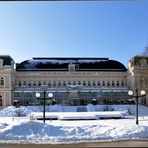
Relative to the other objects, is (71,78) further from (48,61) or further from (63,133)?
(63,133)

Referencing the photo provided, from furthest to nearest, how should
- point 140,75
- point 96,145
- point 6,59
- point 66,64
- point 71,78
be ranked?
point 66,64 < point 71,78 < point 6,59 < point 140,75 < point 96,145

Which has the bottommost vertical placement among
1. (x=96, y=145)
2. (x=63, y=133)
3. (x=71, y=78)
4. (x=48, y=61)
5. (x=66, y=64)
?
(x=96, y=145)

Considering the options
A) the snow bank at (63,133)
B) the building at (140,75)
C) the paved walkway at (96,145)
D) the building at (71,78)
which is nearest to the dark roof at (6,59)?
the building at (71,78)

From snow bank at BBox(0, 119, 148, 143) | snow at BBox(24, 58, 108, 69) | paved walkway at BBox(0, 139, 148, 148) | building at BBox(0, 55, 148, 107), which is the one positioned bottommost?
paved walkway at BBox(0, 139, 148, 148)

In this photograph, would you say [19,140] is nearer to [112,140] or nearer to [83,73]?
[112,140]

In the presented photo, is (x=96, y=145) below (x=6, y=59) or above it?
below

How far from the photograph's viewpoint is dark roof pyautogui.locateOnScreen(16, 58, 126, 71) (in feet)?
227

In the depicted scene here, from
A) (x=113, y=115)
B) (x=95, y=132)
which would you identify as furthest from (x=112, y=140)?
(x=113, y=115)

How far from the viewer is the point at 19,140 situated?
1484cm

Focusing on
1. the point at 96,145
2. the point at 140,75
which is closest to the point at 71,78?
the point at 140,75

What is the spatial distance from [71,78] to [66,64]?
3058 millimetres

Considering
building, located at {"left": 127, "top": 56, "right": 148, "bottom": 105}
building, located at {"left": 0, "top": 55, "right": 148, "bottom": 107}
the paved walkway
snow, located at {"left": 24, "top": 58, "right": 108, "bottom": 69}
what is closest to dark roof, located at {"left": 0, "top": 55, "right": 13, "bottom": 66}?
building, located at {"left": 0, "top": 55, "right": 148, "bottom": 107}

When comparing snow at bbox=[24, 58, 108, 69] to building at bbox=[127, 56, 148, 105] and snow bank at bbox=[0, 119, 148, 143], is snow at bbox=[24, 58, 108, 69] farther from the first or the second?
snow bank at bbox=[0, 119, 148, 143]

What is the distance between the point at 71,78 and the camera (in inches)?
2709
